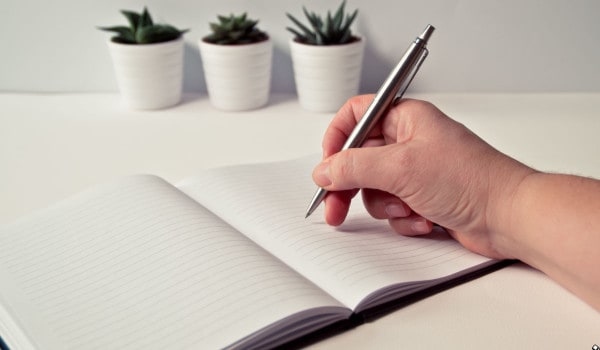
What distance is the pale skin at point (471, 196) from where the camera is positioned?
1.93 ft

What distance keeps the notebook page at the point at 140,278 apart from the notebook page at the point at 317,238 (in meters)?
0.03

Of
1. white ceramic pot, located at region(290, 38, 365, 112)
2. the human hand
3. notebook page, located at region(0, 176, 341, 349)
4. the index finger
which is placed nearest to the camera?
notebook page, located at region(0, 176, 341, 349)

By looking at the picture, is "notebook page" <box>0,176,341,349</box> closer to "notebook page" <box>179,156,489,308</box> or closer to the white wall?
"notebook page" <box>179,156,489,308</box>

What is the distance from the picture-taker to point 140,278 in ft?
2.00

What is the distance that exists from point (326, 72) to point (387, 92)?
1.60 feet

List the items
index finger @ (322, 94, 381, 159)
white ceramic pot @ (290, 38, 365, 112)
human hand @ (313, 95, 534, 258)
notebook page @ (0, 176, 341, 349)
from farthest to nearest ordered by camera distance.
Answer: white ceramic pot @ (290, 38, 365, 112) < index finger @ (322, 94, 381, 159) < human hand @ (313, 95, 534, 258) < notebook page @ (0, 176, 341, 349)

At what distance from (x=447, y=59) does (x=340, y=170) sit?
672 mm

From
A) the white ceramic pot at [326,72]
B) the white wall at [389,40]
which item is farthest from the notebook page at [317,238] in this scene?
the white wall at [389,40]

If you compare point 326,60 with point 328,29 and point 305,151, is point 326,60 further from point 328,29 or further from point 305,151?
point 305,151

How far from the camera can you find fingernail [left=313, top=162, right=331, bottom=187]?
70 centimetres

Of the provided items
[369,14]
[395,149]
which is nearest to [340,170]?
[395,149]

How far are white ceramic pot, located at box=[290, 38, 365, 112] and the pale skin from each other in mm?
469

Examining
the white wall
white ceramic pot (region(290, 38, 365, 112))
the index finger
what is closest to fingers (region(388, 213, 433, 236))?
the index finger

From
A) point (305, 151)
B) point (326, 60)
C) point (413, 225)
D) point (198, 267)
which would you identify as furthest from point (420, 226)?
point (326, 60)
